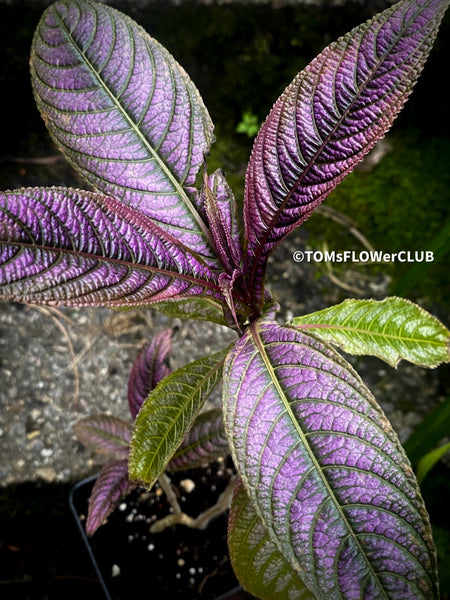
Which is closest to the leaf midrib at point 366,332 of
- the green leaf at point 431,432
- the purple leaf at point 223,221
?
the purple leaf at point 223,221

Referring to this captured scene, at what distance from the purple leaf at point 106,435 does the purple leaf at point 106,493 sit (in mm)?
42

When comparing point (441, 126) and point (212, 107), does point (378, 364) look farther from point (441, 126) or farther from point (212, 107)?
point (212, 107)

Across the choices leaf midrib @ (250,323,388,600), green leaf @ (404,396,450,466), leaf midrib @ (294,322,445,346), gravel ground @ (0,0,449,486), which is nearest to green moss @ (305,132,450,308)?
gravel ground @ (0,0,449,486)

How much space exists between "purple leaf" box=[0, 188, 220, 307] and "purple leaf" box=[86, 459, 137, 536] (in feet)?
1.49

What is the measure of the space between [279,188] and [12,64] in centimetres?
143

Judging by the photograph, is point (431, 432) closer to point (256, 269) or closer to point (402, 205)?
point (256, 269)

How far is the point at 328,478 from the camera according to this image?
46 centimetres

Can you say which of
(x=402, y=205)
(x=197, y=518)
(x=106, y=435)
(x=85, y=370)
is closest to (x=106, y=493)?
(x=106, y=435)

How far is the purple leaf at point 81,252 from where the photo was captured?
0.44 meters

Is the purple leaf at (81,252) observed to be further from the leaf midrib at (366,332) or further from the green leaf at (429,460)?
the green leaf at (429,460)

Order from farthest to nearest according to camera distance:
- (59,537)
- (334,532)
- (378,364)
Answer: (378,364), (59,537), (334,532)

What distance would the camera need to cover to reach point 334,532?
0.45 metres

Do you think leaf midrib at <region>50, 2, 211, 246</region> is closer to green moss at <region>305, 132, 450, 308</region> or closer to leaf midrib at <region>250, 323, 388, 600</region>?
leaf midrib at <region>250, 323, 388, 600</region>

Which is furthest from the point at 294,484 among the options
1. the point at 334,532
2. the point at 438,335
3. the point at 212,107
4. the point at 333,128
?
the point at 212,107
